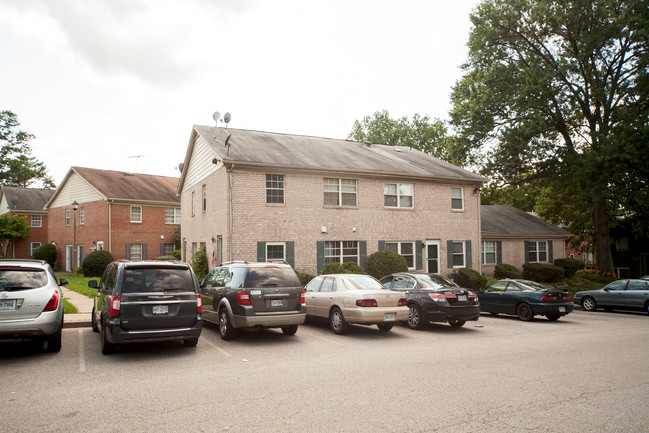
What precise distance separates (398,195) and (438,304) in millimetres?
11765

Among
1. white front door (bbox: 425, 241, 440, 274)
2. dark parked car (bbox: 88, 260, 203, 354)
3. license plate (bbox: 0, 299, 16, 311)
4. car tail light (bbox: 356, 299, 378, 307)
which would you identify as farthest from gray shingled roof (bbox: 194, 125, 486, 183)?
license plate (bbox: 0, 299, 16, 311)

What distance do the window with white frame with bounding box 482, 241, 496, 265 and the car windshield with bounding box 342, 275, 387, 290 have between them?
1950cm

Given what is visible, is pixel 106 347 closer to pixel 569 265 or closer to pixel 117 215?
pixel 117 215

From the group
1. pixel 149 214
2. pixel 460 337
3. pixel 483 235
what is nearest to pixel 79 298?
pixel 460 337

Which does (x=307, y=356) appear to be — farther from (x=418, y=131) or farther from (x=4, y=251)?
(x=418, y=131)

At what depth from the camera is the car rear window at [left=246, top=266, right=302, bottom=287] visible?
426 inches

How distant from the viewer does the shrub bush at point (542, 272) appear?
1148 inches

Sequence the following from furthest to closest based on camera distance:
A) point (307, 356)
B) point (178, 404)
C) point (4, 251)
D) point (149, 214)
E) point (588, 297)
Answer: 1. point (4, 251)
2. point (149, 214)
3. point (588, 297)
4. point (307, 356)
5. point (178, 404)

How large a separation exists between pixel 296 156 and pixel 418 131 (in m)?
38.2

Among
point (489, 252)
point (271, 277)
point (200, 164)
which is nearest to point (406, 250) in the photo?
point (489, 252)

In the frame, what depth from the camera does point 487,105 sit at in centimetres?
3092

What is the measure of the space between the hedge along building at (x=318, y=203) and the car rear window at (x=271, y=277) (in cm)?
886

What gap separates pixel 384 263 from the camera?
864 inches

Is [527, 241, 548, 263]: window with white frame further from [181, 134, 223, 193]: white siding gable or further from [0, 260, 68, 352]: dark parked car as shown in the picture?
[0, 260, 68, 352]: dark parked car
